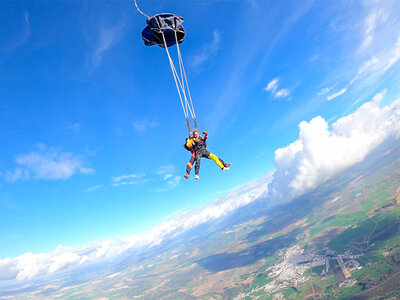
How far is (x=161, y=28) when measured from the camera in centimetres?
1116

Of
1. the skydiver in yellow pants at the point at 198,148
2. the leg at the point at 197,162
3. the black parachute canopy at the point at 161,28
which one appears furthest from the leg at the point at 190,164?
the black parachute canopy at the point at 161,28

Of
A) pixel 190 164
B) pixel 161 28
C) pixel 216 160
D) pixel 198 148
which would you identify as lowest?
pixel 190 164

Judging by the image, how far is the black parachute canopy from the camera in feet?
36.8

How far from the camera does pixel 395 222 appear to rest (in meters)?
118

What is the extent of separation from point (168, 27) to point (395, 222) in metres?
175

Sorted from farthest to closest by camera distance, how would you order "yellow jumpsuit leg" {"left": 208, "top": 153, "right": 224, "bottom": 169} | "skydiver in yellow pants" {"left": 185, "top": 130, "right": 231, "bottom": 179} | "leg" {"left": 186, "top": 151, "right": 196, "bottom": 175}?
"yellow jumpsuit leg" {"left": 208, "top": 153, "right": 224, "bottom": 169}, "skydiver in yellow pants" {"left": 185, "top": 130, "right": 231, "bottom": 179}, "leg" {"left": 186, "top": 151, "right": 196, "bottom": 175}

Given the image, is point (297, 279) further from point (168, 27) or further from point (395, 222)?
point (168, 27)

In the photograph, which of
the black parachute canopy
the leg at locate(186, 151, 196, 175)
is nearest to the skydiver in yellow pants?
the leg at locate(186, 151, 196, 175)

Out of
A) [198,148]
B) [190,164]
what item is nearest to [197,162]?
[190,164]

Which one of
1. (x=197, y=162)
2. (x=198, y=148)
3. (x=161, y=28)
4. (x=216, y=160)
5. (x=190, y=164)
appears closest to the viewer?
(x=161, y=28)

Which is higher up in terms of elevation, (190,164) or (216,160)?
(216,160)

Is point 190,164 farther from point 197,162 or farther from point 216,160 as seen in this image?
point 216,160

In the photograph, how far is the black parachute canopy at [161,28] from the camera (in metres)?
11.2

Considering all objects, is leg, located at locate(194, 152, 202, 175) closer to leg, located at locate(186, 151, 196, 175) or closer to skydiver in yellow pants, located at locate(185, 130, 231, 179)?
skydiver in yellow pants, located at locate(185, 130, 231, 179)
